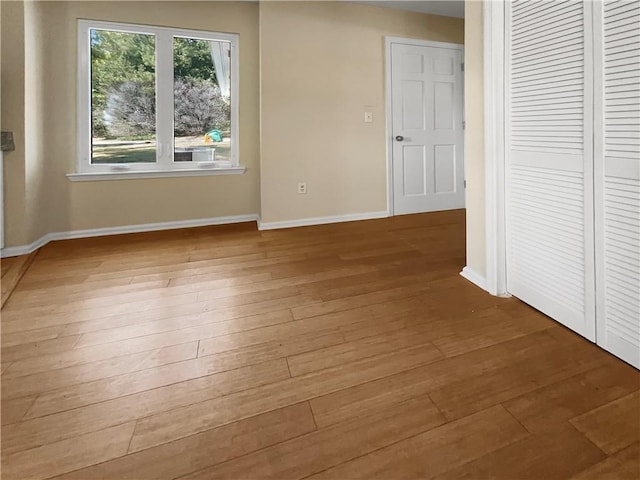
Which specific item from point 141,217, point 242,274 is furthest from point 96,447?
point 141,217

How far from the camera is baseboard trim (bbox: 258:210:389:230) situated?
336 cm

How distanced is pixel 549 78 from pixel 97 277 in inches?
103

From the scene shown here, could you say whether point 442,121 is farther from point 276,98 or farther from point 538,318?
point 538,318

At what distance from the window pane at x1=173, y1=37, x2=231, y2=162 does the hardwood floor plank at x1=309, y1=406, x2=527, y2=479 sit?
327 cm

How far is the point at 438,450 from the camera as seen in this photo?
871 mm

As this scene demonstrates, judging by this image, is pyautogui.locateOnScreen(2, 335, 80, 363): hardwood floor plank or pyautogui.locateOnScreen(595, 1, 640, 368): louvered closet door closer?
pyautogui.locateOnScreen(595, 1, 640, 368): louvered closet door

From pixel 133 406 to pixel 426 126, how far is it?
380 centimetres

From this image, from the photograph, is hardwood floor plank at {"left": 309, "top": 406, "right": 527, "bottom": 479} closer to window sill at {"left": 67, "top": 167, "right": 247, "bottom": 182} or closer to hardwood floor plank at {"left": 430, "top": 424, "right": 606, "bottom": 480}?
hardwood floor plank at {"left": 430, "top": 424, "right": 606, "bottom": 480}

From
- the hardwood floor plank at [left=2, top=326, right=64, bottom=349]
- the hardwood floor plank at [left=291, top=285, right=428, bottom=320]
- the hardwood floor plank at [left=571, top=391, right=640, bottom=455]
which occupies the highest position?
the hardwood floor plank at [left=291, top=285, right=428, bottom=320]

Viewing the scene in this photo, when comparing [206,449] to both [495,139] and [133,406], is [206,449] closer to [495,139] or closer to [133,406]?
[133,406]

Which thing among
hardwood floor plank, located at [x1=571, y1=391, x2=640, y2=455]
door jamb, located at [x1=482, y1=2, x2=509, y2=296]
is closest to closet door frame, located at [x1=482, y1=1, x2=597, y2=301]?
door jamb, located at [x1=482, y1=2, x2=509, y2=296]

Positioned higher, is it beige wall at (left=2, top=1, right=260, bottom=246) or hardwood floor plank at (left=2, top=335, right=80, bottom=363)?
beige wall at (left=2, top=1, right=260, bottom=246)

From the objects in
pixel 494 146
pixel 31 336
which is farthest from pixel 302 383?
pixel 494 146

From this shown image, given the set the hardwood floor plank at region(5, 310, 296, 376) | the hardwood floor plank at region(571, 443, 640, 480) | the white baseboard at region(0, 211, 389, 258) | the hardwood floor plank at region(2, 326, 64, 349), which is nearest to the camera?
the hardwood floor plank at region(571, 443, 640, 480)
